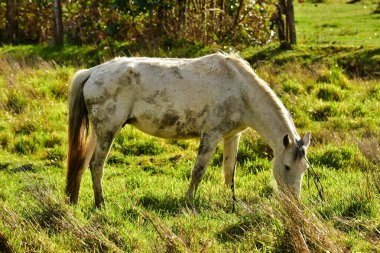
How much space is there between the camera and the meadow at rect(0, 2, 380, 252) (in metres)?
5.62

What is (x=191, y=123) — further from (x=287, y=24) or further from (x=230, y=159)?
(x=287, y=24)

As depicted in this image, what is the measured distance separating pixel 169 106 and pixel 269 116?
1.16 m

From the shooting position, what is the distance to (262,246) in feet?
18.5

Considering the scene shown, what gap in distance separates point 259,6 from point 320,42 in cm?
238

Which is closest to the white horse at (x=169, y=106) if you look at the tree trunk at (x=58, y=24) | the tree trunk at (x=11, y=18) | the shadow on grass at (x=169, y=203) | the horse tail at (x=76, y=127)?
the horse tail at (x=76, y=127)

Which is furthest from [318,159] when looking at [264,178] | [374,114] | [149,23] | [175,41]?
[149,23]

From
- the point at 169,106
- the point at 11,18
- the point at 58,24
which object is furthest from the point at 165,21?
the point at 169,106

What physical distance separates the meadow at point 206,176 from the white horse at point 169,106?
0.52 m

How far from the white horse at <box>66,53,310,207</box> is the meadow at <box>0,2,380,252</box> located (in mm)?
524

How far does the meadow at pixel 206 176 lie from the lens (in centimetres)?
562

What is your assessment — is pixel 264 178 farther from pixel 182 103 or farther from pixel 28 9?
pixel 28 9

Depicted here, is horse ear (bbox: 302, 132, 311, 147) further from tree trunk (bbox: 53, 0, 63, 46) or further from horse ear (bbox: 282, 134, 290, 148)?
tree trunk (bbox: 53, 0, 63, 46)

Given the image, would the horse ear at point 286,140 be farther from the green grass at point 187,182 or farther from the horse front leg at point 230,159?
the horse front leg at point 230,159

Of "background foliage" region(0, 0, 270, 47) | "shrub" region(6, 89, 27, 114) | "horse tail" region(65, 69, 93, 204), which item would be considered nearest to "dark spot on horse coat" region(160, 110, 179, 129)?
"horse tail" region(65, 69, 93, 204)
